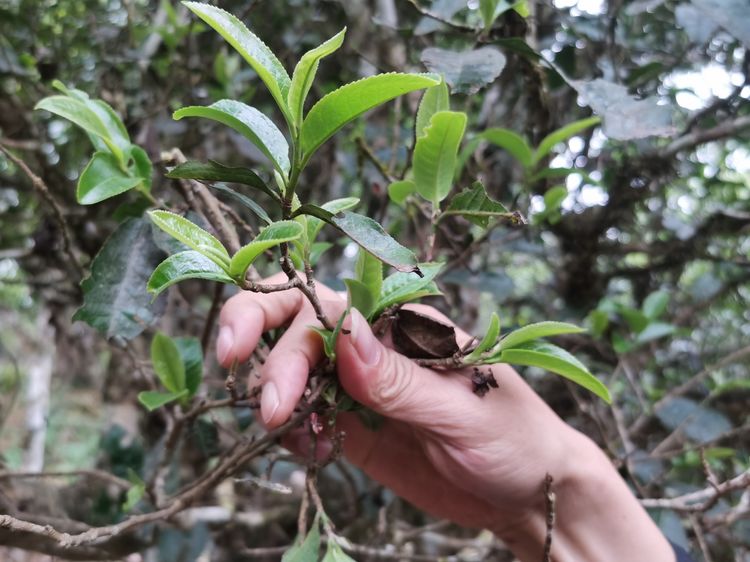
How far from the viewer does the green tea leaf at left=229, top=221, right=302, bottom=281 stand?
439 millimetres

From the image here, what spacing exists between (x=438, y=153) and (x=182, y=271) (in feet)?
1.08

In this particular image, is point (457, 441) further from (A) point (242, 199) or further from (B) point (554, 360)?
(A) point (242, 199)

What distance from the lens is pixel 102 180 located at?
0.69 metres

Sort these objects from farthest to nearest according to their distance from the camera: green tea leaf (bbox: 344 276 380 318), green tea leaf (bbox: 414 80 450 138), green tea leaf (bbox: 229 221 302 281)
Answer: green tea leaf (bbox: 414 80 450 138) → green tea leaf (bbox: 344 276 380 318) → green tea leaf (bbox: 229 221 302 281)

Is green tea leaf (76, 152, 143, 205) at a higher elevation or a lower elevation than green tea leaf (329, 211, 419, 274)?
lower

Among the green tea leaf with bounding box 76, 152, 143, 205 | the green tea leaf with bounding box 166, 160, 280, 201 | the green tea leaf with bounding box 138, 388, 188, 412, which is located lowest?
the green tea leaf with bounding box 138, 388, 188, 412

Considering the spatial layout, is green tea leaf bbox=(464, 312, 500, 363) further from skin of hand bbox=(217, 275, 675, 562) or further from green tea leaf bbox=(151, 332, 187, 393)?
green tea leaf bbox=(151, 332, 187, 393)

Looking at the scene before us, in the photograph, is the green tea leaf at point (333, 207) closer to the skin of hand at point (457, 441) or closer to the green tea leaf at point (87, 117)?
the skin of hand at point (457, 441)

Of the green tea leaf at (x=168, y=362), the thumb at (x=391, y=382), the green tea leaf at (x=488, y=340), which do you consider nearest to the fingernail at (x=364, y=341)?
the thumb at (x=391, y=382)

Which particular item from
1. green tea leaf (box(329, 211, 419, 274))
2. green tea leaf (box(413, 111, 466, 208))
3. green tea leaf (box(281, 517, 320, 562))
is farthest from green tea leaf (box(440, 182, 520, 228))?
green tea leaf (box(281, 517, 320, 562))

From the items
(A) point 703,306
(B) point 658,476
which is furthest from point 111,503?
(A) point 703,306

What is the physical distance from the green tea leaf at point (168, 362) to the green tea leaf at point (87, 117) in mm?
240

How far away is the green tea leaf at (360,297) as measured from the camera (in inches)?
24.1

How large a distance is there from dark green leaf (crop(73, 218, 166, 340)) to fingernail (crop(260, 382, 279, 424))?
21cm
